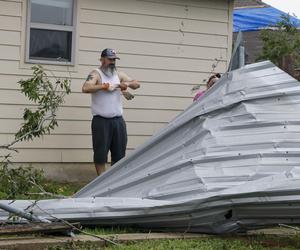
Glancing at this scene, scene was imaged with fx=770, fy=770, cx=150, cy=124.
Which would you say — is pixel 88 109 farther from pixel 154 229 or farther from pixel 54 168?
pixel 154 229

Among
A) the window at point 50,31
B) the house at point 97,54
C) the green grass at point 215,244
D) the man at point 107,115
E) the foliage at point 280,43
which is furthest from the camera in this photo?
the foliage at point 280,43

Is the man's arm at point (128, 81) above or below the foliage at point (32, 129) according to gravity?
above

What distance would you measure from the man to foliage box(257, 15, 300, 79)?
A: 4.80m

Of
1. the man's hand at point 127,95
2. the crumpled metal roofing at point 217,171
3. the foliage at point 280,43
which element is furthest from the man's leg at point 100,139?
the foliage at point 280,43

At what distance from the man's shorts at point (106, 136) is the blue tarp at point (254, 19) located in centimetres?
881

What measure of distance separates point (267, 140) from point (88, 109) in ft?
15.0

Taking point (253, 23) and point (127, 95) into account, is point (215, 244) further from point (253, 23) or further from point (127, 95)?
point (253, 23)

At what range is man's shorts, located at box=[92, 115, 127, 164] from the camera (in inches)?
401

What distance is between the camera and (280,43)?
15039 mm

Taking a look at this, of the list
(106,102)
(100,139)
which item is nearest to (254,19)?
(106,102)

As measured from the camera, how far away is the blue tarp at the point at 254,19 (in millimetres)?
19005

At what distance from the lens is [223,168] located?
686 cm

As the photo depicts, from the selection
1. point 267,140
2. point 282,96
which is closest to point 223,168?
point 267,140

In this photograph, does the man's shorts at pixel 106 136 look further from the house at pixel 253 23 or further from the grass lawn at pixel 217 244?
the house at pixel 253 23
